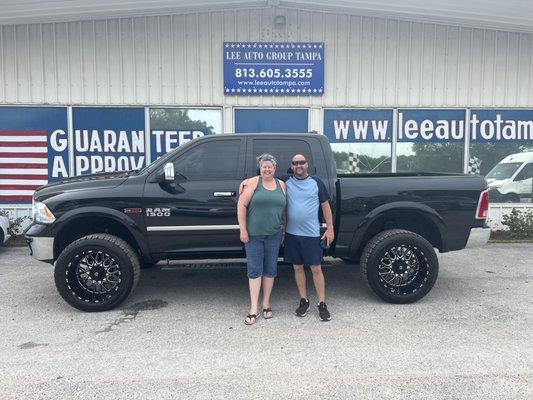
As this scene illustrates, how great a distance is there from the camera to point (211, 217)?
Result: 16.2 feet

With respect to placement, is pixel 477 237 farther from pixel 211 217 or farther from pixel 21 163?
pixel 21 163

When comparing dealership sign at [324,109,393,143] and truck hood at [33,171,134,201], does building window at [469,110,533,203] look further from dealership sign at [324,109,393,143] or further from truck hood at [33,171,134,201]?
truck hood at [33,171,134,201]

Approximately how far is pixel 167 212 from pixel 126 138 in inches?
185

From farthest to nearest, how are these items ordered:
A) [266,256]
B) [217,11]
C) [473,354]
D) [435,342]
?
[217,11] → [266,256] → [435,342] → [473,354]

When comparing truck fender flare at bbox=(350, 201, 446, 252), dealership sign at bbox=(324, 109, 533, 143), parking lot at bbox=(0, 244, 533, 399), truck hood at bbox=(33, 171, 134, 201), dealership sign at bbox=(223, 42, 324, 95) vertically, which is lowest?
parking lot at bbox=(0, 244, 533, 399)

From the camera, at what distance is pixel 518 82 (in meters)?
9.34

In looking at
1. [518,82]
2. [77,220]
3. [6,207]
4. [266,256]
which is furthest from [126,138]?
[518,82]

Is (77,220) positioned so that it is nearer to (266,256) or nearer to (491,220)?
(266,256)

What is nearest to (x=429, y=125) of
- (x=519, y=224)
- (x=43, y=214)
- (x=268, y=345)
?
(x=519, y=224)

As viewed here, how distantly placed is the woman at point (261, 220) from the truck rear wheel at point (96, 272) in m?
1.34

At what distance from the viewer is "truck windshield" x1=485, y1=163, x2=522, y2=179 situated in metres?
9.57

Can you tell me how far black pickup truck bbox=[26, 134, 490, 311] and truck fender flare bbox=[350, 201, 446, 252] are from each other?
0.01m

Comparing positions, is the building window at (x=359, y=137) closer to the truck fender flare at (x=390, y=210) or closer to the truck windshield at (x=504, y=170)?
the truck windshield at (x=504, y=170)

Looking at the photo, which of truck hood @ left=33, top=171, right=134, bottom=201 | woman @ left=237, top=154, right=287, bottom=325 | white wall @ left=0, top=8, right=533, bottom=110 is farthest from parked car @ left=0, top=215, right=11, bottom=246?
woman @ left=237, top=154, right=287, bottom=325
